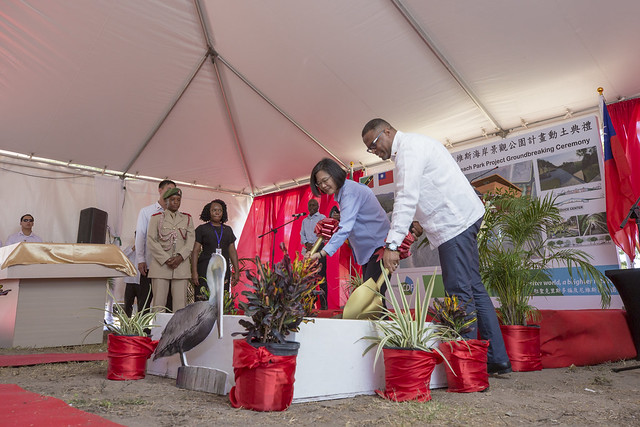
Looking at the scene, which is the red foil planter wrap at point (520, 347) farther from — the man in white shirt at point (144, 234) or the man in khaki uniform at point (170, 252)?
the man in white shirt at point (144, 234)

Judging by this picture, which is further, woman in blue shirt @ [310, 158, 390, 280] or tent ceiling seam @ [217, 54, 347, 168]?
tent ceiling seam @ [217, 54, 347, 168]

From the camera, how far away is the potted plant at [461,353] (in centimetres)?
181

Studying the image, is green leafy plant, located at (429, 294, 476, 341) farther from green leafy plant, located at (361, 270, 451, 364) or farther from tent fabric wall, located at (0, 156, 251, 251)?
tent fabric wall, located at (0, 156, 251, 251)

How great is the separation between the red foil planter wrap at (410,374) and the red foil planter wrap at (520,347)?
1086mm

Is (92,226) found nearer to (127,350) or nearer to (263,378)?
(127,350)

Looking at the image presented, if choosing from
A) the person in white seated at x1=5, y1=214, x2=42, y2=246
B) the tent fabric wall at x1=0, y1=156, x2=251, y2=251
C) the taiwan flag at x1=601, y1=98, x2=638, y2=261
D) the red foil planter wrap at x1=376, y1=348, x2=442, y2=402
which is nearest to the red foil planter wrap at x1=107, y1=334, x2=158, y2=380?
the red foil planter wrap at x1=376, y1=348, x2=442, y2=402

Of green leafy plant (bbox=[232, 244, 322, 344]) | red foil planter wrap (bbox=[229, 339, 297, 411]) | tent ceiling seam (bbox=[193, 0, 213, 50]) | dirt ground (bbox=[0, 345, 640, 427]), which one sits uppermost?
tent ceiling seam (bbox=[193, 0, 213, 50])

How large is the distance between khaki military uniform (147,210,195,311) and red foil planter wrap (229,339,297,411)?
2071mm

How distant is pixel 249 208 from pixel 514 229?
5700 mm

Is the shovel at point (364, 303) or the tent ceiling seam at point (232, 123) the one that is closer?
the shovel at point (364, 303)

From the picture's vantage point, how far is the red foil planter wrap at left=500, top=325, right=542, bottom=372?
252 centimetres

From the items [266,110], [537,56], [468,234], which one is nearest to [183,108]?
[266,110]

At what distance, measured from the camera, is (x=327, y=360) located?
5.58ft

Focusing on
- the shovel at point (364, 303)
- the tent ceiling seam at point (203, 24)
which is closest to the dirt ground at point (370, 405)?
the shovel at point (364, 303)
